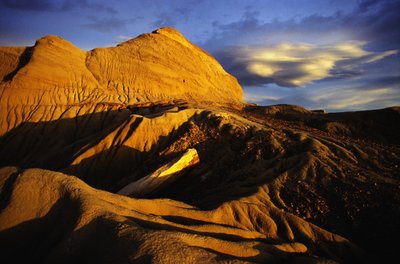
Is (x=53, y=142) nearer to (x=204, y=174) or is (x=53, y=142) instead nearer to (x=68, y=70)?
(x=68, y=70)

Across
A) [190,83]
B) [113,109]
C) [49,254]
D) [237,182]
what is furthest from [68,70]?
[49,254]

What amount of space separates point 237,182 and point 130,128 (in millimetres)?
7129

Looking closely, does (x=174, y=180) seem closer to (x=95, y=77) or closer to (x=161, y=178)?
(x=161, y=178)

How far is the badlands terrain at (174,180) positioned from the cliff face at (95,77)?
0.15 metres

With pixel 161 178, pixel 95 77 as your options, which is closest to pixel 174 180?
pixel 161 178

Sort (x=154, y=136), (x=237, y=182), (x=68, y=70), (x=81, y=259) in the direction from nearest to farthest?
(x=81, y=259) < (x=237, y=182) < (x=154, y=136) < (x=68, y=70)

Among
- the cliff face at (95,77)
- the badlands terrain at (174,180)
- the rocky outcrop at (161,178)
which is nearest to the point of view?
the badlands terrain at (174,180)

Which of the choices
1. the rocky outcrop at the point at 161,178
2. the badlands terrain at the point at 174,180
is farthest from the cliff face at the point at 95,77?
the rocky outcrop at the point at 161,178

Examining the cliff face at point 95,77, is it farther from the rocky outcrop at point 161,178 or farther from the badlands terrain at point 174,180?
the rocky outcrop at point 161,178

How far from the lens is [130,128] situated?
1457 centimetres

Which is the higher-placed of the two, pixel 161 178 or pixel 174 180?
pixel 161 178

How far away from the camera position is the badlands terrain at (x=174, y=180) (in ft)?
14.3

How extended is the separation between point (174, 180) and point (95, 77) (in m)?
20.2

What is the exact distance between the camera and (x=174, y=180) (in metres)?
11.0
